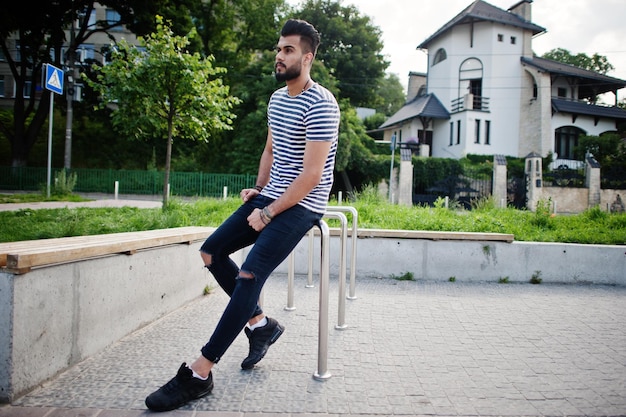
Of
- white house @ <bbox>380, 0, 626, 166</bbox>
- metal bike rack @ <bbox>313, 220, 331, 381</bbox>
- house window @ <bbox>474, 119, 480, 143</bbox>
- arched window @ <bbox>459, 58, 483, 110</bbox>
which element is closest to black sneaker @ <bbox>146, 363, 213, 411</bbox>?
metal bike rack @ <bbox>313, 220, 331, 381</bbox>

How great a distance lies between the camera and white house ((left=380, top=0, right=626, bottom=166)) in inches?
1410

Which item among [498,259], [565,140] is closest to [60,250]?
[498,259]

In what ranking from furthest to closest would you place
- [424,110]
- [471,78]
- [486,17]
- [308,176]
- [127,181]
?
1. [424,110]
2. [471,78]
3. [486,17]
4. [127,181]
5. [308,176]

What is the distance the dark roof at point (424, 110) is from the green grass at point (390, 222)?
→ 31.0 meters

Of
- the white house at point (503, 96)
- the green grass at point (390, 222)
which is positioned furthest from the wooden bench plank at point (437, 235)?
the white house at point (503, 96)

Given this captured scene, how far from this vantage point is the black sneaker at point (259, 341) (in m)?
2.75

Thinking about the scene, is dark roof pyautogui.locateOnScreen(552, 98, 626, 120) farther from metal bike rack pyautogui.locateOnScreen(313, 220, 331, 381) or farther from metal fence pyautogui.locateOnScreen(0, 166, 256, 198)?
metal bike rack pyautogui.locateOnScreen(313, 220, 331, 381)

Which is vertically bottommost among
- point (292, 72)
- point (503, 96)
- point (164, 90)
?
point (292, 72)

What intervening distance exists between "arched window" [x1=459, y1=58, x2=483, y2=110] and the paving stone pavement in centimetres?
3649

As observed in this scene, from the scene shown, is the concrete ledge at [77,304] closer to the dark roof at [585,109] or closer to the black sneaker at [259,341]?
the black sneaker at [259,341]

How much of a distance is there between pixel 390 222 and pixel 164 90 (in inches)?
260

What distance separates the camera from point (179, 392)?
2.22m

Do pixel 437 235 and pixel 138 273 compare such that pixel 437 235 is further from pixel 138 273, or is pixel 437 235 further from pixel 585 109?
pixel 585 109

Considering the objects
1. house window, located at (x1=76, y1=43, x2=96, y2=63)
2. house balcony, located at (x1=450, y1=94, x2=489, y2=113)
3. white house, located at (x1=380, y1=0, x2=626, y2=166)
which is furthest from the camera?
house balcony, located at (x1=450, y1=94, x2=489, y2=113)
